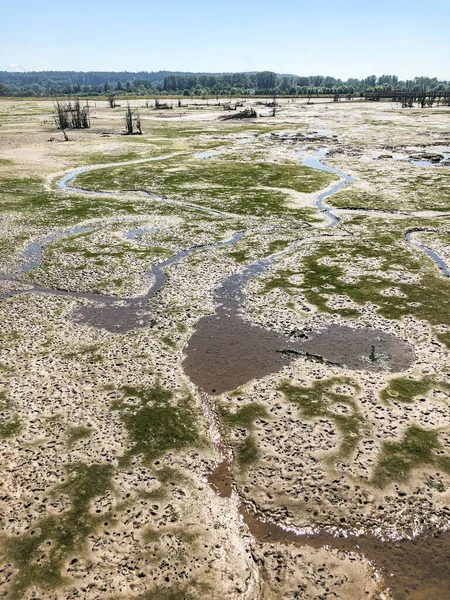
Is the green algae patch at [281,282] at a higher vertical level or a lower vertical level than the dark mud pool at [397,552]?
higher

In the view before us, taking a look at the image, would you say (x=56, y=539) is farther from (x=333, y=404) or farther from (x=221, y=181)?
(x=221, y=181)

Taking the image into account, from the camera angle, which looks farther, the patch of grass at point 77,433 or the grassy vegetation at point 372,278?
the grassy vegetation at point 372,278

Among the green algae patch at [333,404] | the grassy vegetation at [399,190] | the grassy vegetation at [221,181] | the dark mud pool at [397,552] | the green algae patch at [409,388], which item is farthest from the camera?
the grassy vegetation at [221,181]

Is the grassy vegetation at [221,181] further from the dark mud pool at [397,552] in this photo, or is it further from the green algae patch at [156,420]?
the dark mud pool at [397,552]

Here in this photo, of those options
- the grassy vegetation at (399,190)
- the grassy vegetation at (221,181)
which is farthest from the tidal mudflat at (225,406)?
the grassy vegetation at (221,181)

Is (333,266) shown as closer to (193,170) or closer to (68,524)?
(68,524)

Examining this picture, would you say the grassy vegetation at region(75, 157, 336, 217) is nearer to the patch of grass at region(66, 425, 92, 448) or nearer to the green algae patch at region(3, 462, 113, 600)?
the patch of grass at region(66, 425, 92, 448)
